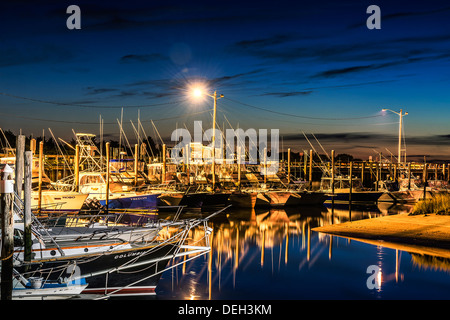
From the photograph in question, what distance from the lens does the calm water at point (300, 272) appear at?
1538 cm

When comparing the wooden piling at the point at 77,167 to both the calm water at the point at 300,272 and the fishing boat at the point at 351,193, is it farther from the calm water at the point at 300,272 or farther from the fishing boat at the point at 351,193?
the fishing boat at the point at 351,193

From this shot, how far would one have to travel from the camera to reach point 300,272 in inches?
737

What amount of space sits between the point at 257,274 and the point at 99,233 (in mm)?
6902

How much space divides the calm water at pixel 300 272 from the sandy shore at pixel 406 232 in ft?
2.87

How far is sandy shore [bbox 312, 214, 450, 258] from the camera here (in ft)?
70.1

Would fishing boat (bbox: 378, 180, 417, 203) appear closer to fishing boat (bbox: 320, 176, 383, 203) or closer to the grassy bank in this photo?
fishing boat (bbox: 320, 176, 383, 203)

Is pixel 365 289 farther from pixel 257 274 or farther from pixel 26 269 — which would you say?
pixel 26 269

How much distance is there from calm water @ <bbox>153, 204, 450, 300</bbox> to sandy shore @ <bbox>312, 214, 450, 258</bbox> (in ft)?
2.87

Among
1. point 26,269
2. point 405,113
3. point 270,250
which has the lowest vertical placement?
point 270,250

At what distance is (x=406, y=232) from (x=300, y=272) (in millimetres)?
8217

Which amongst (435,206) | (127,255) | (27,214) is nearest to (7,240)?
(27,214)

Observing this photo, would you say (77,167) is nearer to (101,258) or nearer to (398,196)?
(101,258)

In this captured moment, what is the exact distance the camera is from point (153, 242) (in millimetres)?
14758
